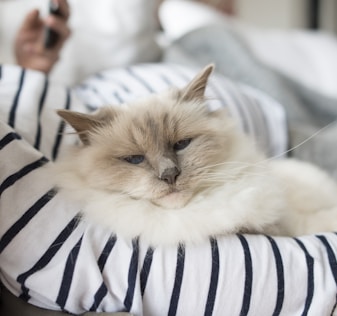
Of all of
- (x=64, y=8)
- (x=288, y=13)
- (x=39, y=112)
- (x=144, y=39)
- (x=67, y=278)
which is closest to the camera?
(x=67, y=278)

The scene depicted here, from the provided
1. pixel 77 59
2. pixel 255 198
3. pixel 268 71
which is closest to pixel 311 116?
pixel 268 71

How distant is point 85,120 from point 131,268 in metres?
0.28

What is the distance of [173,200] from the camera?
2.47 feet

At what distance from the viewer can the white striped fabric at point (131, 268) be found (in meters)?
0.70

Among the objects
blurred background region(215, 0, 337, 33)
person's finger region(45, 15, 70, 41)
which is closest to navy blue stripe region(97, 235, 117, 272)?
person's finger region(45, 15, 70, 41)

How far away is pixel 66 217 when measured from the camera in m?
0.75

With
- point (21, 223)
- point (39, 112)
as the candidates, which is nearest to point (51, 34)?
point (39, 112)

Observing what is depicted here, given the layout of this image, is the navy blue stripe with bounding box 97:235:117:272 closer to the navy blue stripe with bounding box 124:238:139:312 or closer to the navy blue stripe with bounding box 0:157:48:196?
the navy blue stripe with bounding box 124:238:139:312

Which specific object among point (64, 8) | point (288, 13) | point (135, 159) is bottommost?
point (288, 13)

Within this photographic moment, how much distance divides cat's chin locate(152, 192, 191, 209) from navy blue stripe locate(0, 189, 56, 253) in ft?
0.63

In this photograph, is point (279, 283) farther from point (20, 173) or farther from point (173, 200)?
point (20, 173)

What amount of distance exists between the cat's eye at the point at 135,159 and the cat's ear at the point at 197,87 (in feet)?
0.54

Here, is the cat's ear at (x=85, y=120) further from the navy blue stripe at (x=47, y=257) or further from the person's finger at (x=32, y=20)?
the person's finger at (x=32, y=20)

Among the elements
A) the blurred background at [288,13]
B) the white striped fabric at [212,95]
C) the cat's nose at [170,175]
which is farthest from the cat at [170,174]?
the blurred background at [288,13]
